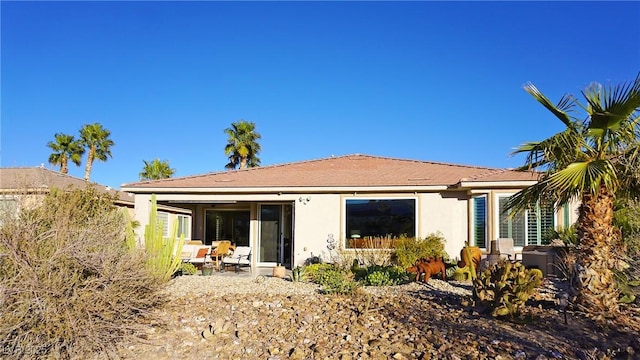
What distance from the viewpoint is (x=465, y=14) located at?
1505 cm

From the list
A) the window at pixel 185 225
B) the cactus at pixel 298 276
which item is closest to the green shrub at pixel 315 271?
the cactus at pixel 298 276

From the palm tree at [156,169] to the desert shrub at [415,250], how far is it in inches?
1112

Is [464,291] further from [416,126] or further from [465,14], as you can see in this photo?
Answer: [416,126]

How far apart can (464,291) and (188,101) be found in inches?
612

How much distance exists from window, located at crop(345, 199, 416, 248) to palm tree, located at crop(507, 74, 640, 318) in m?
8.11

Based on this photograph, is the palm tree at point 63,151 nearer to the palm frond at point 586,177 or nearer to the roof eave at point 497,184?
the roof eave at point 497,184

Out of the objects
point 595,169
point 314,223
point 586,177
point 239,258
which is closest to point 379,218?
point 314,223

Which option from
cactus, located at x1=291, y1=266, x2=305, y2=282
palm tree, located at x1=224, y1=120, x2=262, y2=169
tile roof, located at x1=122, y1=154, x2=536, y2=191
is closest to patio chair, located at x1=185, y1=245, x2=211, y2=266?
tile roof, located at x1=122, y1=154, x2=536, y2=191

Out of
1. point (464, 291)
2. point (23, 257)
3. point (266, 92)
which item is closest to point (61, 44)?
point (266, 92)

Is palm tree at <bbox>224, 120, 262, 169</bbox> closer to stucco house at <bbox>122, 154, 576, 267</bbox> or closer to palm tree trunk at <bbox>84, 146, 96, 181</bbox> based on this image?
palm tree trunk at <bbox>84, 146, 96, 181</bbox>

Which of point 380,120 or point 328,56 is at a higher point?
point 328,56

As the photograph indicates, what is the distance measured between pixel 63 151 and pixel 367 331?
34.1 m

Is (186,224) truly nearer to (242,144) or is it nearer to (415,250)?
(415,250)

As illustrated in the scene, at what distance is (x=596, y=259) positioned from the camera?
784 centimetres
